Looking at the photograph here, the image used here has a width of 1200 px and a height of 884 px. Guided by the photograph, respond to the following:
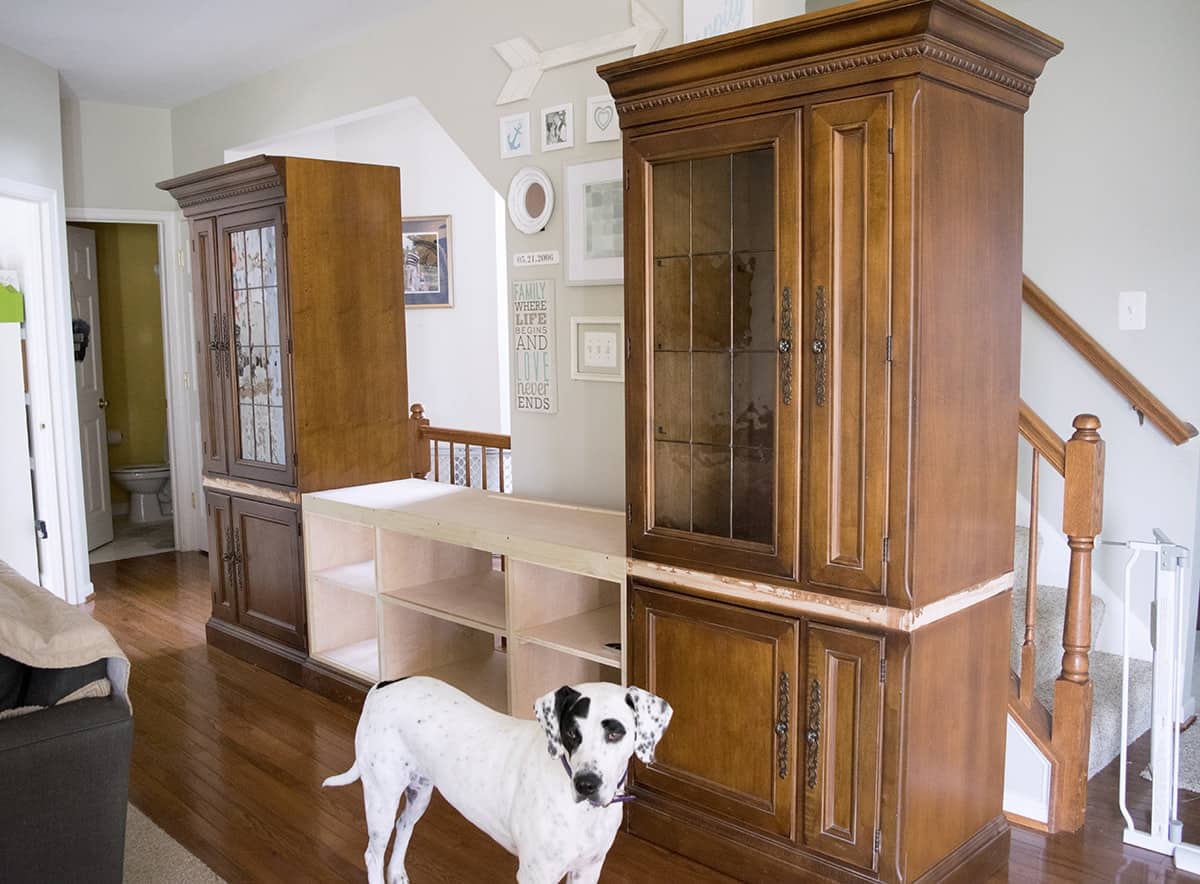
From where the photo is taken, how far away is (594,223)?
3668 millimetres

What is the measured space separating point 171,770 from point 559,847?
6.46 feet

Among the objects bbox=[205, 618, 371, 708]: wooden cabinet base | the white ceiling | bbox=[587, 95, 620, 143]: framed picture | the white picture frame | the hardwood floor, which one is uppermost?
the white ceiling

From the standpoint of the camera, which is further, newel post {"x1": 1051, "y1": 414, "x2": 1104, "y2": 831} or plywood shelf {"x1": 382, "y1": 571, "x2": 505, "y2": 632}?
plywood shelf {"x1": 382, "y1": 571, "x2": 505, "y2": 632}

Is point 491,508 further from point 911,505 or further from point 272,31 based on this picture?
point 272,31

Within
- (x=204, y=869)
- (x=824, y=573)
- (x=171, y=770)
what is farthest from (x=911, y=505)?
(x=171, y=770)

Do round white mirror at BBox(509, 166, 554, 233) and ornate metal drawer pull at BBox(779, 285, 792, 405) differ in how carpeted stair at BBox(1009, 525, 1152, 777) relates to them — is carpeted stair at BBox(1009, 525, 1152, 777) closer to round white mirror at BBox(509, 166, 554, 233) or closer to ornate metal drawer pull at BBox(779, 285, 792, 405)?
ornate metal drawer pull at BBox(779, 285, 792, 405)

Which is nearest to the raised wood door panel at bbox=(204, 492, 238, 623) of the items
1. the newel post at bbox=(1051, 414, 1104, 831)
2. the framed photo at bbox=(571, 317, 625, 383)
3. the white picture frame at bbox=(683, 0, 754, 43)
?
the framed photo at bbox=(571, 317, 625, 383)

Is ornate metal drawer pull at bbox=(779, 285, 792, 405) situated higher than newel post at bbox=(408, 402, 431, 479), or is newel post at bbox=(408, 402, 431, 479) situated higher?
Answer: ornate metal drawer pull at bbox=(779, 285, 792, 405)

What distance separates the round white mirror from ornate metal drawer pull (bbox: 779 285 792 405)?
1632mm

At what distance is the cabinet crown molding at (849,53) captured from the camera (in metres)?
2.13

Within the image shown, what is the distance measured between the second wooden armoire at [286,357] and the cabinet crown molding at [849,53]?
183 cm

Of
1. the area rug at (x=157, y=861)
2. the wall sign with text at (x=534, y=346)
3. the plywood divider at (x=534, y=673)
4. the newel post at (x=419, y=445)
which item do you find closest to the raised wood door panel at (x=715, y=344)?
the plywood divider at (x=534, y=673)

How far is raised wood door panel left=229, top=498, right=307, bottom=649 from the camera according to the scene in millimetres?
4184

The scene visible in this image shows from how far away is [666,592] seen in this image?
9.05 feet
